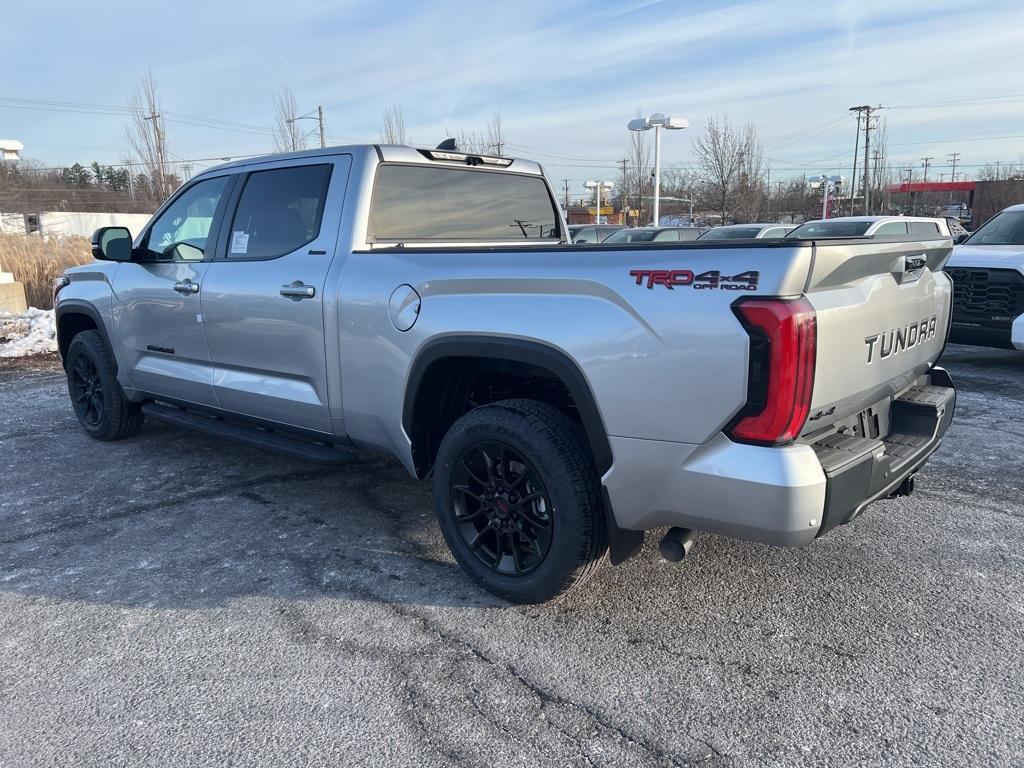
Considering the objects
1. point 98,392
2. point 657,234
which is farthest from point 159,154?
point 98,392

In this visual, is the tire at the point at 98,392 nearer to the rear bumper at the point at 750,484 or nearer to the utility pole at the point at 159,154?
the rear bumper at the point at 750,484

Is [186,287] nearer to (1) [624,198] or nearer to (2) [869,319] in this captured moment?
(2) [869,319]

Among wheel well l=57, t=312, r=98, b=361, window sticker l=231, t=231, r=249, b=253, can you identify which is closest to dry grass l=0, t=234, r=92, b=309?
wheel well l=57, t=312, r=98, b=361

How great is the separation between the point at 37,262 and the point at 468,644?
14389 millimetres

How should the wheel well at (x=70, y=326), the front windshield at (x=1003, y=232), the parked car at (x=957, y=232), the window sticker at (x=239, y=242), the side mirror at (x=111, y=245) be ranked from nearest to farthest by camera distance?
the window sticker at (x=239, y=242), the side mirror at (x=111, y=245), the wheel well at (x=70, y=326), the front windshield at (x=1003, y=232), the parked car at (x=957, y=232)

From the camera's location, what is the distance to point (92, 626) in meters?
3.09

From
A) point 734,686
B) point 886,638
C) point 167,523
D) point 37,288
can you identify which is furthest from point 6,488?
point 37,288

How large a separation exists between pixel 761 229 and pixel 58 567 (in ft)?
42.1

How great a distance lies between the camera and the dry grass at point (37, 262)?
1375 centimetres

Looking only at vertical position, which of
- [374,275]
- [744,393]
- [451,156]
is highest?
[451,156]

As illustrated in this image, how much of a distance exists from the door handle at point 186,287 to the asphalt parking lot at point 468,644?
4.01 ft

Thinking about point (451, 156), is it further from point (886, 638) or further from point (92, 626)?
point (886, 638)

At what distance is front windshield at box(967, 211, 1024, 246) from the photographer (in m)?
8.40

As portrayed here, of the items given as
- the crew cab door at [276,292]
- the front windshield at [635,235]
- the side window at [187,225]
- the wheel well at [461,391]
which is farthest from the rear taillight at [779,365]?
the front windshield at [635,235]
